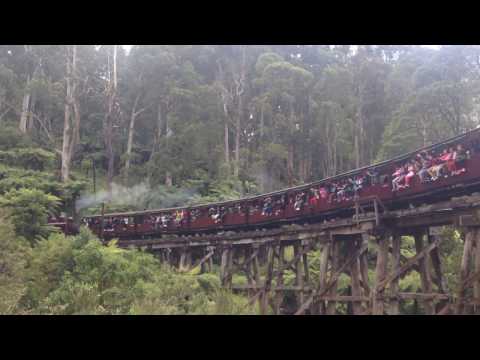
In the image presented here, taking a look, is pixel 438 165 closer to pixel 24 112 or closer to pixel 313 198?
pixel 313 198

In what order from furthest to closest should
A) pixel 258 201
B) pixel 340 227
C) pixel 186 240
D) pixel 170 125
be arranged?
pixel 170 125, pixel 186 240, pixel 258 201, pixel 340 227

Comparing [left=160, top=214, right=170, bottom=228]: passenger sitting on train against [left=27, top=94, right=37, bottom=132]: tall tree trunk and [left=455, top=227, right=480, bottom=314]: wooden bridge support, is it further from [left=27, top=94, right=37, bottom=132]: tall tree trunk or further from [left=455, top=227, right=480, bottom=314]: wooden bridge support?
[left=27, top=94, right=37, bottom=132]: tall tree trunk

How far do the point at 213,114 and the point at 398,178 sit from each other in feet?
72.8

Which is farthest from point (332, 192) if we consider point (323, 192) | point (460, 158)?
point (460, 158)

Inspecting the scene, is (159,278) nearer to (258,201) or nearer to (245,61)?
(258,201)

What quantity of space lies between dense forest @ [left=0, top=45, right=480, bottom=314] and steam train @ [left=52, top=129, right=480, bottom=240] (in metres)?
4.39

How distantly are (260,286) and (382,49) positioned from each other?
92.8 feet

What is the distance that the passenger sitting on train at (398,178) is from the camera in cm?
1155

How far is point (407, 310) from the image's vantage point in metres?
17.5

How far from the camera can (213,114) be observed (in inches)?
1288

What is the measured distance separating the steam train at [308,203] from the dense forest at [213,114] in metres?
4.39

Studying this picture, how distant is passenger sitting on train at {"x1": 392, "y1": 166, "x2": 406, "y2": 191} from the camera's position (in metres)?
11.6

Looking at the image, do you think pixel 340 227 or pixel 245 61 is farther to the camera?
pixel 245 61

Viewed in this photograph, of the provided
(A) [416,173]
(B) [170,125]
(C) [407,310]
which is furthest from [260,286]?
(B) [170,125]
